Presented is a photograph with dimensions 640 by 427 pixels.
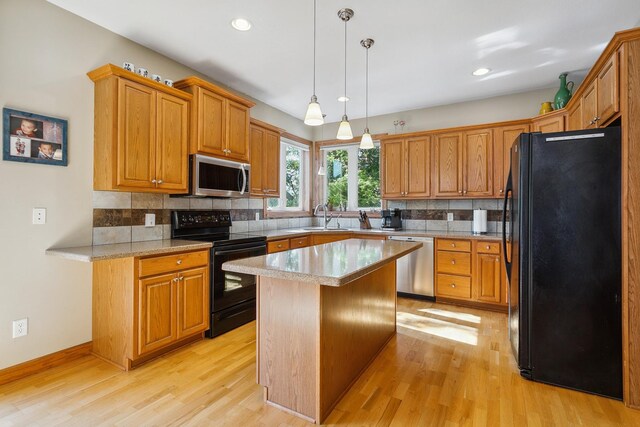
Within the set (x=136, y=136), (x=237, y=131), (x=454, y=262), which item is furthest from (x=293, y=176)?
(x=136, y=136)

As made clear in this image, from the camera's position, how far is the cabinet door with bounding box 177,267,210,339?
261 cm

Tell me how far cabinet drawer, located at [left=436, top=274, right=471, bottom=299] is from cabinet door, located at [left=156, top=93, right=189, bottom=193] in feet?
10.2

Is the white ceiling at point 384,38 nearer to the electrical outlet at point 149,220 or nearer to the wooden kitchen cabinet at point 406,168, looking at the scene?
the wooden kitchen cabinet at point 406,168

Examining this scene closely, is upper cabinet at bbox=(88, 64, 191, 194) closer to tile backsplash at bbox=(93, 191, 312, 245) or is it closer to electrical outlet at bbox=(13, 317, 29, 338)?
tile backsplash at bbox=(93, 191, 312, 245)

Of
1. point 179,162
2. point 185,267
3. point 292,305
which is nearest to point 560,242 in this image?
point 292,305

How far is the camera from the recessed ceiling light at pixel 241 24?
2.53 meters

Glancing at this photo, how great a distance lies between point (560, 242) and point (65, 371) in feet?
11.7

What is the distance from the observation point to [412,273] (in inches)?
161

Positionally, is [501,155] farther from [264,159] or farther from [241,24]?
[241,24]

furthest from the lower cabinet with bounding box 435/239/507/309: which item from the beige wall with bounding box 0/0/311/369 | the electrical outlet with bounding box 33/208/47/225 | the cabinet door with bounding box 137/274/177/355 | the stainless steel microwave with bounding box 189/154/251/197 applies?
the electrical outlet with bounding box 33/208/47/225

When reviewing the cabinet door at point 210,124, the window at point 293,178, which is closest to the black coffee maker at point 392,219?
the window at point 293,178

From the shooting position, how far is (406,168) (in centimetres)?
443

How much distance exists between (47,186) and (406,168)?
386 cm

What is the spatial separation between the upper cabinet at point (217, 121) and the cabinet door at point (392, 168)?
204 cm
